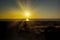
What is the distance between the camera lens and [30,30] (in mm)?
1529

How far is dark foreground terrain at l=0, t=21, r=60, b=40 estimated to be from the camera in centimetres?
150

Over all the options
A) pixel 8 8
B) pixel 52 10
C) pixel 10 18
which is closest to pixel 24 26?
pixel 10 18

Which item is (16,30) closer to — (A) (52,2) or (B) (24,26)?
(B) (24,26)

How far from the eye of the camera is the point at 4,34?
151 cm

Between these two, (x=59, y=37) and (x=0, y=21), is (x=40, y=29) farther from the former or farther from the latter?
(x=0, y=21)

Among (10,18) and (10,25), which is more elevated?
(10,18)

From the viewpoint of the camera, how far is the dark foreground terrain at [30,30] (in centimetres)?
150

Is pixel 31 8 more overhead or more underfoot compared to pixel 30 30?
more overhead

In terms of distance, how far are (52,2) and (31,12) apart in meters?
0.37

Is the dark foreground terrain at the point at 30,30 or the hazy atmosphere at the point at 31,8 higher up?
the hazy atmosphere at the point at 31,8

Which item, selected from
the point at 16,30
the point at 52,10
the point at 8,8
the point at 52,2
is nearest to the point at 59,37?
the point at 52,10

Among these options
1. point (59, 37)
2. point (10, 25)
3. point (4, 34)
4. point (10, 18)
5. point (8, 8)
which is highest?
point (8, 8)

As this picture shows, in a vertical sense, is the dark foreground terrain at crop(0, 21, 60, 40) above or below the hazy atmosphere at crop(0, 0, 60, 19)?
below

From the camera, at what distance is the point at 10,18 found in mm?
1476
